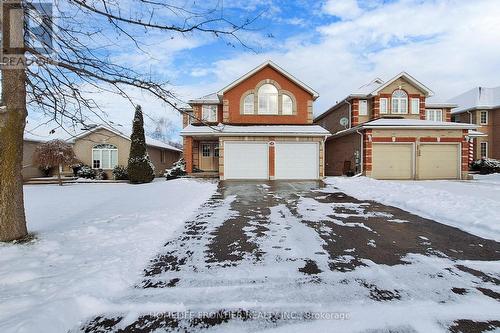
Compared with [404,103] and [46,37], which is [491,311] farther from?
[404,103]

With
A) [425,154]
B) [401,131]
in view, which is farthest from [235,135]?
[425,154]

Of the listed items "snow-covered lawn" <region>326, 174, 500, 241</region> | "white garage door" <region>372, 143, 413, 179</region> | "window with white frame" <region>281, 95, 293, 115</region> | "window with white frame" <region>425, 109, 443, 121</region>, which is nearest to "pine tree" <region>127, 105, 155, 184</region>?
"window with white frame" <region>281, 95, 293, 115</region>

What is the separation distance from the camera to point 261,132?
16844 millimetres

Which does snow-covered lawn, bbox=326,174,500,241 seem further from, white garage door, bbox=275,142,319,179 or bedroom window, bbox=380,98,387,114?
bedroom window, bbox=380,98,387,114

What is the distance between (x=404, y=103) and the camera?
20.4 meters

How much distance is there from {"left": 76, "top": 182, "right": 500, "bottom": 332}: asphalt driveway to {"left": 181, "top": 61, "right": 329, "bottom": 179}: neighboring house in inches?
432

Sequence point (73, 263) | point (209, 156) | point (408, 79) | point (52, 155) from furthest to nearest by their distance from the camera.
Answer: point (209, 156) < point (408, 79) < point (52, 155) < point (73, 263)

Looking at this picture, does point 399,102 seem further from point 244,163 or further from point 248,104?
point 244,163

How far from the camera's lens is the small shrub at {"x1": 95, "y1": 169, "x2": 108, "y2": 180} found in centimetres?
1977

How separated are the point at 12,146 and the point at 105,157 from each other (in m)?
17.6

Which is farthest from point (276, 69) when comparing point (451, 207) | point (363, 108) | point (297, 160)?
point (451, 207)

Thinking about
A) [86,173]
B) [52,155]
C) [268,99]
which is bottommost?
[86,173]

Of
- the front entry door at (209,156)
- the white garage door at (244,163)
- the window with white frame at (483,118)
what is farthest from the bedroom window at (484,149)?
the front entry door at (209,156)

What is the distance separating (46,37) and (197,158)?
16.3 metres
